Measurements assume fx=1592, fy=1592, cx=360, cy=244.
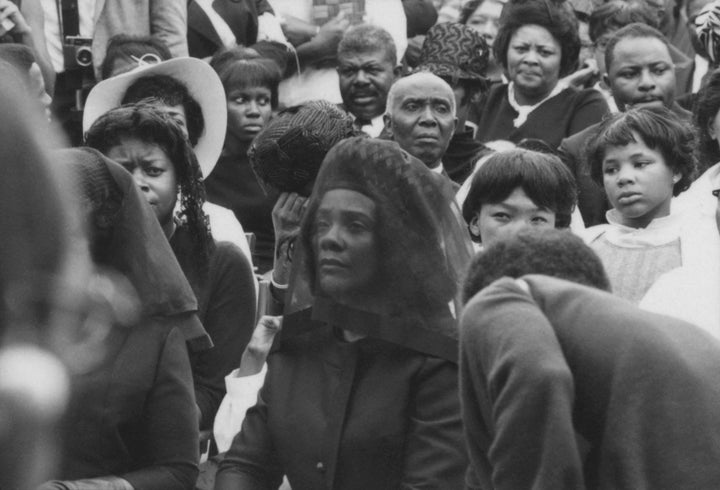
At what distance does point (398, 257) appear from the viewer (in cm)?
394

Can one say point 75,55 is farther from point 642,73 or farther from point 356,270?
point 356,270

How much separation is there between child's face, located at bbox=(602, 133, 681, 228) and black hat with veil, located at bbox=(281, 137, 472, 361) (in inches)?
60.1

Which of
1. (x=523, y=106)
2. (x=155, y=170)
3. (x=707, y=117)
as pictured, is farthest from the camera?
(x=523, y=106)

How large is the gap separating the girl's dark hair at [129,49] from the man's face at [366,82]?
1105mm

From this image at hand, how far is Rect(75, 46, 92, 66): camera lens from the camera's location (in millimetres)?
7723

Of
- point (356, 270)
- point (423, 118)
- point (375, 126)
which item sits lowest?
point (375, 126)

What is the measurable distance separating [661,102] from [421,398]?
12.1ft

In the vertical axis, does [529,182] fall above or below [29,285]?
below

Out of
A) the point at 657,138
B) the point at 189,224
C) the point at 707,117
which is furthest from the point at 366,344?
the point at 707,117

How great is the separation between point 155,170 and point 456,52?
329cm

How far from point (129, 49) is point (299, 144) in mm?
2215

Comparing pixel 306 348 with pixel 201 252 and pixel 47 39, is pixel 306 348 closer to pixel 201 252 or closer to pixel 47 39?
pixel 201 252

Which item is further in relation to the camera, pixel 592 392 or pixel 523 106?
pixel 523 106

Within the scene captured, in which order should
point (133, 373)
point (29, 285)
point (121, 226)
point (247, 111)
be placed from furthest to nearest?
point (247, 111) < point (133, 373) < point (121, 226) < point (29, 285)
